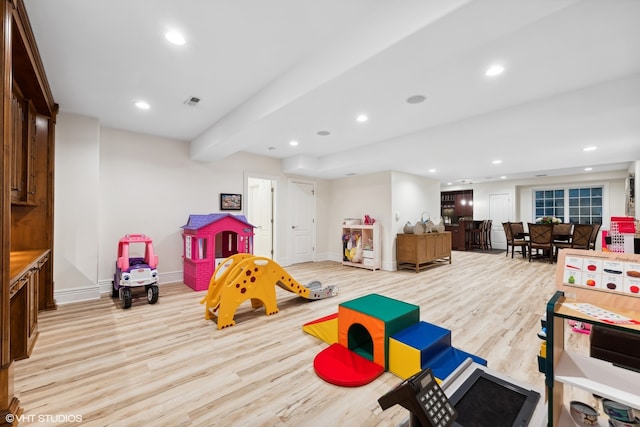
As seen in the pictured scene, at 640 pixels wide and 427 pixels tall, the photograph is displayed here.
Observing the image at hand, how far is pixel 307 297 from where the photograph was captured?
12.3ft

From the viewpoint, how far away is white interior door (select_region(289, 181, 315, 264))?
22.3 feet

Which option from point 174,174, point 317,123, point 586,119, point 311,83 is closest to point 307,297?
point 317,123

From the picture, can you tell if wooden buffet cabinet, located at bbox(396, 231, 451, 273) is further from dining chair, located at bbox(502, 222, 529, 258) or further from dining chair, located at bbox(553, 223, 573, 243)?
dining chair, located at bbox(553, 223, 573, 243)

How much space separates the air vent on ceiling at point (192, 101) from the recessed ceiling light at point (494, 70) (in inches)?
125

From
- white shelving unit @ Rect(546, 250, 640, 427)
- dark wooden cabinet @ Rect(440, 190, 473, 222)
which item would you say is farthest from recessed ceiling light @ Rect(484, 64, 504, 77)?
dark wooden cabinet @ Rect(440, 190, 473, 222)

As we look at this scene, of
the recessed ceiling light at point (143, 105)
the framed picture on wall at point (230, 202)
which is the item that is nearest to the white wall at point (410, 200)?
the framed picture on wall at point (230, 202)

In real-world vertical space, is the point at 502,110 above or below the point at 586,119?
above

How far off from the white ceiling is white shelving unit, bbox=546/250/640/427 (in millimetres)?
1511

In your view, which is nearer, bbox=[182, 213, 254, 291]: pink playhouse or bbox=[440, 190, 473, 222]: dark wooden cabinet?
bbox=[182, 213, 254, 291]: pink playhouse

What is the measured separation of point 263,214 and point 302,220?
0.99m

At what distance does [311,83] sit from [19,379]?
3.27 m

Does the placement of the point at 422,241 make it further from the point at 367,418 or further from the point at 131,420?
the point at 131,420

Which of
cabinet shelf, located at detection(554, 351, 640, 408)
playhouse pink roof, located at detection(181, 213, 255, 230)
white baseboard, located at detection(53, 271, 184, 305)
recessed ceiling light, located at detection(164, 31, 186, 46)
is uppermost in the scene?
recessed ceiling light, located at detection(164, 31, 186, 46)

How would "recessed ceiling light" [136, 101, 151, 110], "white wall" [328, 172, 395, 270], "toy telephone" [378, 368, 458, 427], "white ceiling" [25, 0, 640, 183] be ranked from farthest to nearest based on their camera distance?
"white wall" [328, 172, 395, 270], "recessed ceiling light" [136, 101, 151, 110], "white ceiling" [25, 0, 640, 183], "toy telephone" [378, 368, 458, 427]
